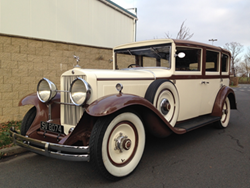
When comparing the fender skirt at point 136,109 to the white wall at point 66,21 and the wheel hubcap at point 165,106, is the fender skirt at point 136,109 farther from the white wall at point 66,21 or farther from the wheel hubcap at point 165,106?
the white wall at point 66,21

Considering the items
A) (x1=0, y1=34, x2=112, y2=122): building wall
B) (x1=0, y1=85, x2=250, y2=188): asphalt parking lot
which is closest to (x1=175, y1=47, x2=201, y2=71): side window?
(x1=0, y1=85, x2=250, y2=188): asphalt parking lot

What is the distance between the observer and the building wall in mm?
4656

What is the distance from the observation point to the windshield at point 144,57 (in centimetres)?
353

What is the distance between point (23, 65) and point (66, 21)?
1.79 metres

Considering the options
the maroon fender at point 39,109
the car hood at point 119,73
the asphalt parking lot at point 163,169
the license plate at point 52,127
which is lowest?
the asphalt parking lot at point 163,169

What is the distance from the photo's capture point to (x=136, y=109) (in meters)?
2.69

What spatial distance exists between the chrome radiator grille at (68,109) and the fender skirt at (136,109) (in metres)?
0.62

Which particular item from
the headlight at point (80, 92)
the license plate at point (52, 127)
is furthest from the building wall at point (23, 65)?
the headlight at point (80, 92)

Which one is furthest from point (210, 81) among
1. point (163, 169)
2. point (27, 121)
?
point (27, 121)

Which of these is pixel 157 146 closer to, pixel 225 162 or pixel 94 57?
pixel 225 162

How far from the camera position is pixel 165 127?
9.32ft

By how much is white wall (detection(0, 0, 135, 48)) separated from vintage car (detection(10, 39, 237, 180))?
234 cm

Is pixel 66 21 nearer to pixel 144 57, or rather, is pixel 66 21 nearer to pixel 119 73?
pixel 144 57

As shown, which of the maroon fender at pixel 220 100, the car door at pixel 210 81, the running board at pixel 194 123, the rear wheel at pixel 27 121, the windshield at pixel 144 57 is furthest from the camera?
the maroon fender at pixel 220 100
